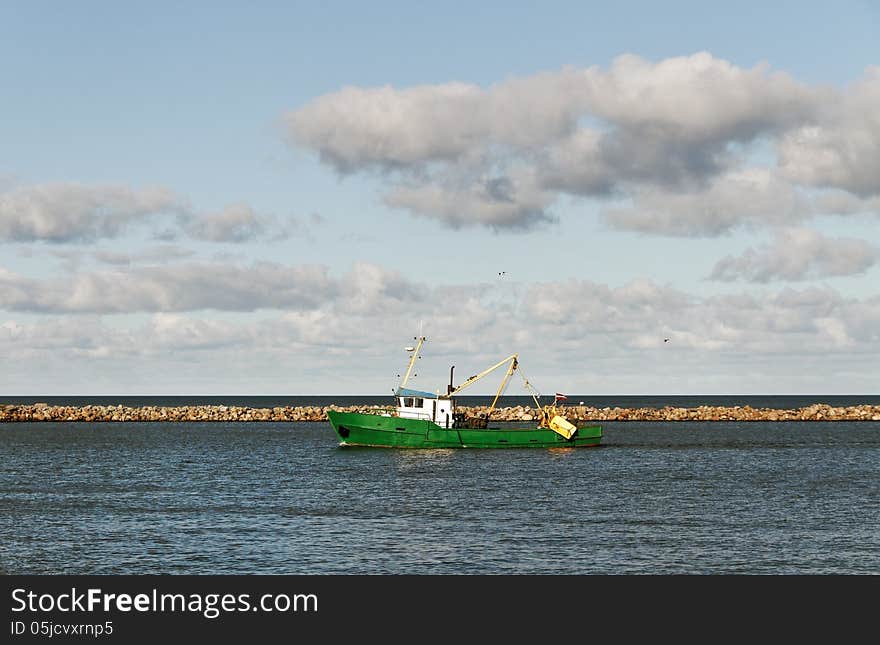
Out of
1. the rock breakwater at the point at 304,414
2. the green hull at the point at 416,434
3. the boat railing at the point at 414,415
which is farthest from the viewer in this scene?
the rock breakwater at the point at 304,414

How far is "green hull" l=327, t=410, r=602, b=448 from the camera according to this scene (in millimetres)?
90250

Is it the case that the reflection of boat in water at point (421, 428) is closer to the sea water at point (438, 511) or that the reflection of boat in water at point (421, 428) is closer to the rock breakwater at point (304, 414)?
the sea water at point (438, 511)

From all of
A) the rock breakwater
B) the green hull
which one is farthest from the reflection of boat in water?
the rock breakwater

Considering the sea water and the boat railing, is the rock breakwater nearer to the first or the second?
the sea water

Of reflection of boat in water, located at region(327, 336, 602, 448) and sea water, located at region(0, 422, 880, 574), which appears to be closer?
sea water, located at region(0, 422, 880, 574)

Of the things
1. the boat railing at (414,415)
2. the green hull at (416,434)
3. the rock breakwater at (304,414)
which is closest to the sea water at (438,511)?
the green hull at (416,434)

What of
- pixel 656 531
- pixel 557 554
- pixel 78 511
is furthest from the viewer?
pixel 78 511

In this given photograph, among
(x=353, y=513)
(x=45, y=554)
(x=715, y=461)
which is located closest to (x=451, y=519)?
(x=353, y=513)

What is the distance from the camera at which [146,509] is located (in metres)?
55.0

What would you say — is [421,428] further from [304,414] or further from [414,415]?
[304,414]

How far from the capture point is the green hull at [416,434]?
296 ft

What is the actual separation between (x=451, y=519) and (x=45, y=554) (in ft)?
62.9
